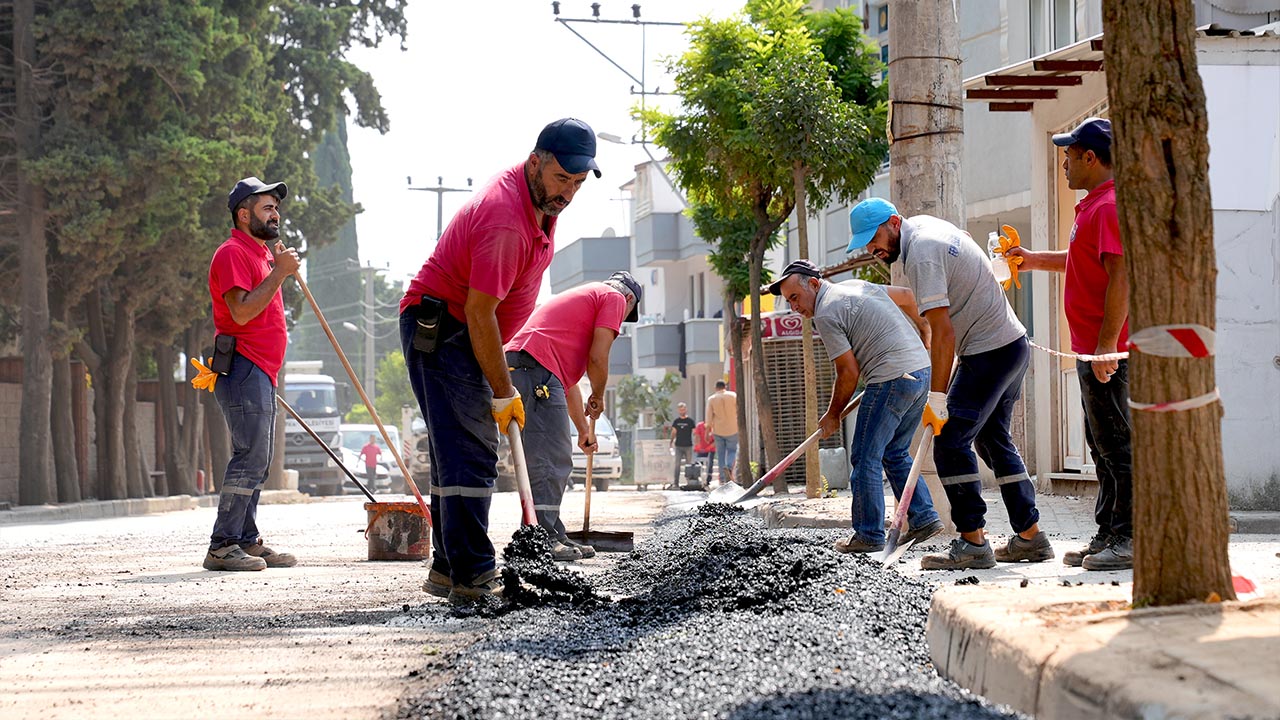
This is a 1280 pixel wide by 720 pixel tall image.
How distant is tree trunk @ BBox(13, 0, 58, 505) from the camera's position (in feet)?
69.1

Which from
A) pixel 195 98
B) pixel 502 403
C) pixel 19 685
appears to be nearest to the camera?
pixel 19 685

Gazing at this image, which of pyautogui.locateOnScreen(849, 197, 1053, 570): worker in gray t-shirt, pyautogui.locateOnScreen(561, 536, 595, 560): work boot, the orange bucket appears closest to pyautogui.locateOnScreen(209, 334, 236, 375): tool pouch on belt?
the orange bucket

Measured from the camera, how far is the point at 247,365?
827cm

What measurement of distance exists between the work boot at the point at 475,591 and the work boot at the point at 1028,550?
2361 millimetres

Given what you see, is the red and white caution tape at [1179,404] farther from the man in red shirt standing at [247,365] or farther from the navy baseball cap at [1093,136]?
the man in red shirt standing at [247,365]

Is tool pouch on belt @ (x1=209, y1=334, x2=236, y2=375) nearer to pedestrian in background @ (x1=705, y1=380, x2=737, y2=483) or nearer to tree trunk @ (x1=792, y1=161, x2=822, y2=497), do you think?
tree trunk @ (x1=792, y1=161, x2=822, y2=497)

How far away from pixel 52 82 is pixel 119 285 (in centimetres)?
341

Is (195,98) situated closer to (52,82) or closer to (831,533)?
(52,82)

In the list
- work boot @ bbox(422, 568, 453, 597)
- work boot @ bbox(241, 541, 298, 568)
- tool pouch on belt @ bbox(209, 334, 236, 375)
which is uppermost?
tool pouch on belt @ bbox(209, 334, 236, 375)

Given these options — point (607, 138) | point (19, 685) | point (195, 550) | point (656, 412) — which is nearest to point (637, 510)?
point (195, 550)

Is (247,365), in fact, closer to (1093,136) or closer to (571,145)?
(571,145)

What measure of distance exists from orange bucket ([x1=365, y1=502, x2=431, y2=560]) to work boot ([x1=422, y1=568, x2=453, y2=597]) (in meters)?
2.41

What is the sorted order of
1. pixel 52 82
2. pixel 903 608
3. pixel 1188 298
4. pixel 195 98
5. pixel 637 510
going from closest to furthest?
pixel 1188 298 → pixel 903 608 → pixel 637 510 → pixel 52 82 → pixel 195 98

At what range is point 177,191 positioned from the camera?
22625mm
